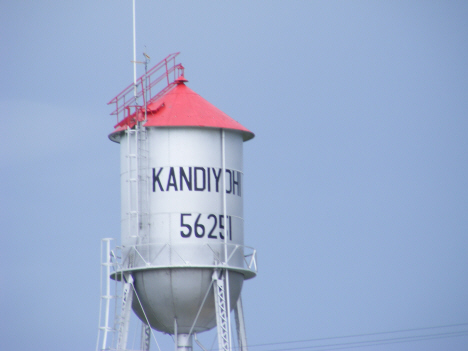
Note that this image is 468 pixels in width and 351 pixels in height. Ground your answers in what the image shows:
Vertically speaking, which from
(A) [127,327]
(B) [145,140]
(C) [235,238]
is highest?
(B) [145,140]

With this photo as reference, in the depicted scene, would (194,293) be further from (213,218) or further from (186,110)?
(186,110)

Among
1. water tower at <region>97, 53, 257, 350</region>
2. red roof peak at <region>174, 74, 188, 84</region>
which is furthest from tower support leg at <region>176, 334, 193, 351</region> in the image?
red roof peak at <region>174, 74, 188, 84</region>

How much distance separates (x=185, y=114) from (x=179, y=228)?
4224mm

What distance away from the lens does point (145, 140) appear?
166 feet

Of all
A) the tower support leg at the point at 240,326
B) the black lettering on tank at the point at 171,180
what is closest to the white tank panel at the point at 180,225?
the black lettering on tank at the point at 171,180

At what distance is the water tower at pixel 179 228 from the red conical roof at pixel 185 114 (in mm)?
48

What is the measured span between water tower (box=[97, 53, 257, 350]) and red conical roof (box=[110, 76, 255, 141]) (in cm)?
5

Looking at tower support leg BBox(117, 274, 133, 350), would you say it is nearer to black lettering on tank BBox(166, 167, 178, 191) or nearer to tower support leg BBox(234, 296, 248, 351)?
black lettering on tank BBox(166, 167, 178, 191)

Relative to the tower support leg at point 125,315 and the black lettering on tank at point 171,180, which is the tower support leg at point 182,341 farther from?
the black lettering on tank at point 171,180

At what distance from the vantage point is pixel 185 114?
5075 cm

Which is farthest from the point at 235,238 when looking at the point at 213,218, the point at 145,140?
the point at 145,140

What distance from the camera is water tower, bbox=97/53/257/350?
49.7 metres

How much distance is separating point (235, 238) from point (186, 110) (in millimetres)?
5001

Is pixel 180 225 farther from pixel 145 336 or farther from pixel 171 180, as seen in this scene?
A: pixel 145 336
